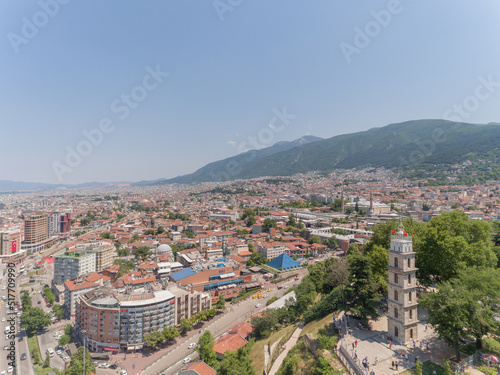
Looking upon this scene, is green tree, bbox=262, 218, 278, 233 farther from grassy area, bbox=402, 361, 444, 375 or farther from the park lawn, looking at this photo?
grassy area, bbox=402, 361, 444, 375

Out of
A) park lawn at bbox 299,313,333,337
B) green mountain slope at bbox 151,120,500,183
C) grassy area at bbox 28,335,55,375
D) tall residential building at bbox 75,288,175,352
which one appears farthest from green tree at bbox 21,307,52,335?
green mountain slope at bbox 151,120,500,183

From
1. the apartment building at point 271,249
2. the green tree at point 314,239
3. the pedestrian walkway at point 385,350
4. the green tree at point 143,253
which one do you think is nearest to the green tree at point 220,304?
the apartment building at point 271,249

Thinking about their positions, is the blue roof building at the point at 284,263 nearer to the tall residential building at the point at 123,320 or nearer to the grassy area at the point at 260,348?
the grassy area at the point at 260,348

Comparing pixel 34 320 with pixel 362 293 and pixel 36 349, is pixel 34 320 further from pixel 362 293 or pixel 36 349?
pixel 362 293

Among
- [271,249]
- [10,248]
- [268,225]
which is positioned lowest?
[10,248]

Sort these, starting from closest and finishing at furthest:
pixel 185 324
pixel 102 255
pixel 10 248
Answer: pixel 185 324
pixel 102 255
pixel 10 248

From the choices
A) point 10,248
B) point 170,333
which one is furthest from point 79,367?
point 10,248

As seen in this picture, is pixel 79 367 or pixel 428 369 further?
pixel 79 367
